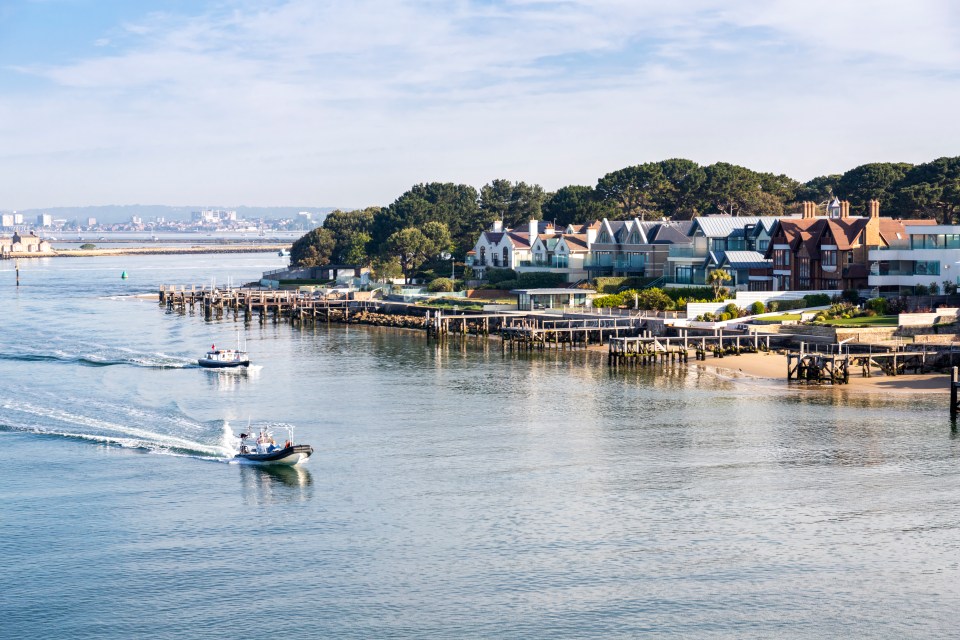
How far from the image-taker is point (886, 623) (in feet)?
116

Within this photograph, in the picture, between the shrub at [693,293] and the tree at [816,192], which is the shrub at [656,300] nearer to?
the shrub at [693,293]

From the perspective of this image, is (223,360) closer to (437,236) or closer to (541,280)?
(541,280)

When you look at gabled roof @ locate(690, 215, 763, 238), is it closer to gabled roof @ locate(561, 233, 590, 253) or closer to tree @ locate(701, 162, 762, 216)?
gabled roof @ locate(561, 233, 590, 253)

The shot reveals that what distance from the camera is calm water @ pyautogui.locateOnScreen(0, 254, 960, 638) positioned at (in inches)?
1430

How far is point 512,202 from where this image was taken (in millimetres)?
196000

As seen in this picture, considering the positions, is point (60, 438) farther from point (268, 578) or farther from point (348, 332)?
point (348, 332)

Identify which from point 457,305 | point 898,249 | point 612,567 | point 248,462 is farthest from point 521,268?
point 612,567

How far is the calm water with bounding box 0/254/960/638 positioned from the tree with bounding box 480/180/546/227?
375 feet

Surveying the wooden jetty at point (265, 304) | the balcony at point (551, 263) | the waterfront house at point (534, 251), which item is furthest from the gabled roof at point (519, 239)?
the wooden jetty at point (265, 304)

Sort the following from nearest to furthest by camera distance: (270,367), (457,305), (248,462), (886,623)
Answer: (886,623) < (248,462) < (270,367) < (457,305)

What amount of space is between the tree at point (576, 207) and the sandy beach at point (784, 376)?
78369 mm

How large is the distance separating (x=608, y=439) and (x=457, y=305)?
71559 mm

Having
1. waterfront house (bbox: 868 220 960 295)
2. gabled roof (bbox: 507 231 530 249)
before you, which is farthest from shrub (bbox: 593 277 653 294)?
waterfront house (bbox: 868 220 960 295)

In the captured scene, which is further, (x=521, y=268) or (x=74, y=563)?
(x=521, y=268)
